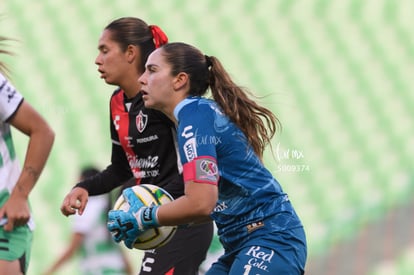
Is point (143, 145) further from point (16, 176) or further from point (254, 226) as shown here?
point (254, 226)

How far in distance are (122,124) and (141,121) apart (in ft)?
0.44

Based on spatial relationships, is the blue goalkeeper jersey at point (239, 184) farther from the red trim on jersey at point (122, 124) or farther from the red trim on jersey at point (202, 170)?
the red trim on jersey at point (122, 124)

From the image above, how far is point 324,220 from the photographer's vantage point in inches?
324

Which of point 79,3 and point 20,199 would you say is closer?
point 20,199

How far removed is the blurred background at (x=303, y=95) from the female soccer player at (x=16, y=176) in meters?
3.92

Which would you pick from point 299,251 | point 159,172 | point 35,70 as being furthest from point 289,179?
point 299,251

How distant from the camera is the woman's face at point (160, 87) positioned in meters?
3.11

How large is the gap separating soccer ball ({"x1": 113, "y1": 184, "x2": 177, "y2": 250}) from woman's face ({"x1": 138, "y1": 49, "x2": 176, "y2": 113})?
316 mm

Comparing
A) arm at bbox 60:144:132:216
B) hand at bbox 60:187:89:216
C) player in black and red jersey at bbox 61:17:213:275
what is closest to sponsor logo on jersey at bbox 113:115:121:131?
player in black and red jersey at bbox 61:17:213:275

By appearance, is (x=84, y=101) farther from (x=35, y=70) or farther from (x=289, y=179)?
(x=289, y=179)

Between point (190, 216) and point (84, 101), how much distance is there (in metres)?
6.35

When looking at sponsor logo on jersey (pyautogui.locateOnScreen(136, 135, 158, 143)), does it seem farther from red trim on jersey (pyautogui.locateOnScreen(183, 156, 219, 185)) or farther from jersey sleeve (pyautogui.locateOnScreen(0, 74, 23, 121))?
red trim on jersey (pyautogui.locateOnScreen(183, 156, 219, 185))

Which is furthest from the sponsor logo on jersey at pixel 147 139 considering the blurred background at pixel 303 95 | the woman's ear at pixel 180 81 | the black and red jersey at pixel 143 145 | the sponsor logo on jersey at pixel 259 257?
the blurred background at pixel 303 95

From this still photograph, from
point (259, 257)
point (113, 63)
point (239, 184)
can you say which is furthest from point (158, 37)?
point (259, 257)
